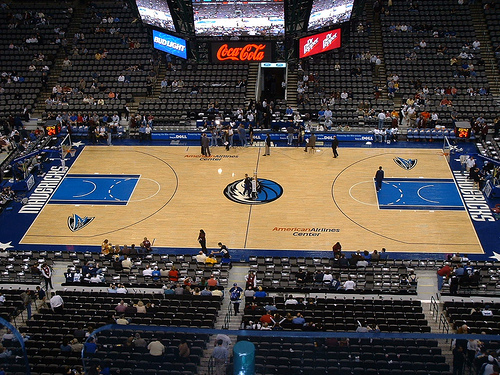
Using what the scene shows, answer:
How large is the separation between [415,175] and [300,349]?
91.2ft

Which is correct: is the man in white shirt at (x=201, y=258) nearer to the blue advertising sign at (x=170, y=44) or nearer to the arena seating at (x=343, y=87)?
the blue advertising sign at (x=170, y=44)

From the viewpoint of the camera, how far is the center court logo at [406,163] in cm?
3958

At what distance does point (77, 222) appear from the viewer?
34.7 m

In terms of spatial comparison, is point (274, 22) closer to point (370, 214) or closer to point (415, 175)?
point (370, 214)

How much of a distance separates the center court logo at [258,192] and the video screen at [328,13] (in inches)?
395

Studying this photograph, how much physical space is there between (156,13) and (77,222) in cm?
1163

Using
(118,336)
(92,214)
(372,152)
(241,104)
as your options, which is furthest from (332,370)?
(241,104)

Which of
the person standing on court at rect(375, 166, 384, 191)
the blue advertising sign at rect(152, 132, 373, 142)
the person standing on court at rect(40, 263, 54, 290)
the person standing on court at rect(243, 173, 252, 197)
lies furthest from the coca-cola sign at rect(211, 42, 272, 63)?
the blue advertising sign at rect(152, 132, 373, 142)

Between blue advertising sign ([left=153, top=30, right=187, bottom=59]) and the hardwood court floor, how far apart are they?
8.39 metres

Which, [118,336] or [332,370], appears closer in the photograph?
[332,370]

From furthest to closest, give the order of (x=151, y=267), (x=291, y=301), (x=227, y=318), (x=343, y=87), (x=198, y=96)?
(x=343, y=87) → (x=198, y=96) → (x=151, y=267) → (x=227, y=318) → (x=291, y=301)

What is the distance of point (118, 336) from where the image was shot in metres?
13.6

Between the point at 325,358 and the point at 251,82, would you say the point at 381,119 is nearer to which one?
the point at 251,82

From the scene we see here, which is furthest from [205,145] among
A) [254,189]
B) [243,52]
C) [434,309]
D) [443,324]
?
[443,324]
